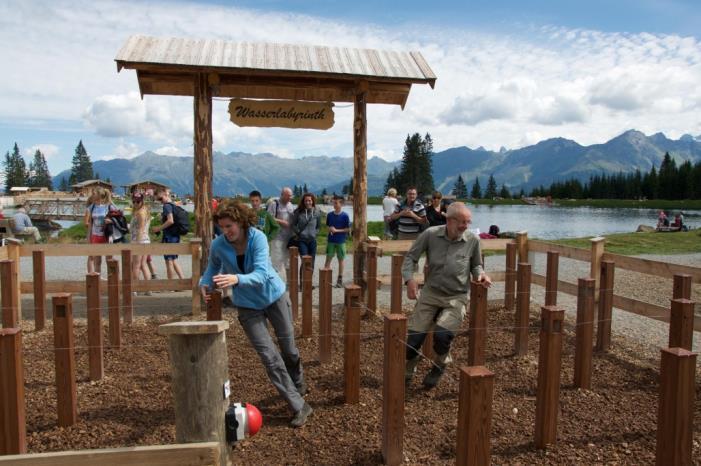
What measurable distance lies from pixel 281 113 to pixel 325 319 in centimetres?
421

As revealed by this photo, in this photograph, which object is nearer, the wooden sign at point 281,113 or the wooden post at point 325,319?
the wooden post at point 325,319

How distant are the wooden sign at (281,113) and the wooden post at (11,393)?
6073 mm

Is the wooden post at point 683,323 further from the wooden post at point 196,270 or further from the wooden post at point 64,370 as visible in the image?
the wooden post at point 196,270

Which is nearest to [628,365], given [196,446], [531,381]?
[531,381]

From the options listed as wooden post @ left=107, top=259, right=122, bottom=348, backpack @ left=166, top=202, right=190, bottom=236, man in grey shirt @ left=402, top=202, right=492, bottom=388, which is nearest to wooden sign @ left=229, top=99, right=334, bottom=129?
backpack @ left=166, top=202, right=190, bottom=236

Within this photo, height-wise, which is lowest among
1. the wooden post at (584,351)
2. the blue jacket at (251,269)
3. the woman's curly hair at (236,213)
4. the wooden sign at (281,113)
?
the wooden post at (584,351)

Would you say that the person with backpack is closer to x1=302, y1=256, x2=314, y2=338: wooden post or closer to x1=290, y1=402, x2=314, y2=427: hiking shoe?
x1=302, y1=256, x2=314, y2=338: wooden post

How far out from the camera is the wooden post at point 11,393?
11.5 feet

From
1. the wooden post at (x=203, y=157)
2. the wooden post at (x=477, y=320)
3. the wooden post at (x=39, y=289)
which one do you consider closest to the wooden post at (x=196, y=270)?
the wooden post at (x=203, y=157)

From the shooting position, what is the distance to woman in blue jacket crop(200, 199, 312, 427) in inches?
175

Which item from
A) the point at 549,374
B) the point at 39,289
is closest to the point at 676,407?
the point at 549,374

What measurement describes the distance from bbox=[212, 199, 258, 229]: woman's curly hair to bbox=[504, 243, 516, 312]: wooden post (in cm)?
561

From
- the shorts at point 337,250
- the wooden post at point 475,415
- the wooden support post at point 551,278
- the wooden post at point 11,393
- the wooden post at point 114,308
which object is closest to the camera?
the wooden post at point 475,415

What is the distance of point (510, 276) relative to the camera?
9.05m
